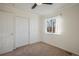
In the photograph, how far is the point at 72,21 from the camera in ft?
10.1

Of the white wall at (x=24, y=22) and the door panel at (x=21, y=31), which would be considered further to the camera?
the door panel at (x=21, y=31)

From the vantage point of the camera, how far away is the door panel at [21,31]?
3.96 metres

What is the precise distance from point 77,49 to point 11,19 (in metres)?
3.00

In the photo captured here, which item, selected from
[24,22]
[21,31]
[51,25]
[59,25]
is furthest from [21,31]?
[59,25]

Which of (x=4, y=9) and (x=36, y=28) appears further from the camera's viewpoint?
(x=36, y=28)

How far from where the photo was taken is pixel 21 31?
13.6ft

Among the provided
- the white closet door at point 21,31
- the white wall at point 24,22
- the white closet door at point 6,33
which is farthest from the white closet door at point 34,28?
the white closet door at point 6,33

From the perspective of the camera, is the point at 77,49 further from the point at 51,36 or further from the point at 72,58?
the point at 72,58

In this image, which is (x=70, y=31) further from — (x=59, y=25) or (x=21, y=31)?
(x=21, y=31)

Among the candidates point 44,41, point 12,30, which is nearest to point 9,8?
point 12,30

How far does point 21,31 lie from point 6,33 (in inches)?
41.0

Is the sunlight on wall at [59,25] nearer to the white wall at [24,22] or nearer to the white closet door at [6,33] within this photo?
the white wall at [24,22]

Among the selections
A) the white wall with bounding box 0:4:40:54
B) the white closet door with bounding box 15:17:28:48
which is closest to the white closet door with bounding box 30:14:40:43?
the white wall with bounding box 0:4:40:54

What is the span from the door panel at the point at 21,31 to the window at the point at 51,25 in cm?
136
